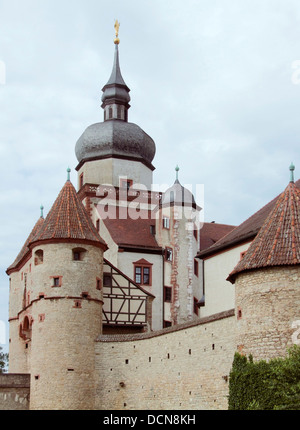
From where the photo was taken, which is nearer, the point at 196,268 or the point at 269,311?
the point at 269,311

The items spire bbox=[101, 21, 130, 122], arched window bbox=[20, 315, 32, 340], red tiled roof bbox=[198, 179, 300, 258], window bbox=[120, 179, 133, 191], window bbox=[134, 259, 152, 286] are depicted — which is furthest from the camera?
spire bbox=[101, 21, 130, 122]

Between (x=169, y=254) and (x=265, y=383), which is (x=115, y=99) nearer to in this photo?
(x=169, y=254)

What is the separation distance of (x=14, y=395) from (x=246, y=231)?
12.9m

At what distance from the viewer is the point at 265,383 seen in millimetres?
28969

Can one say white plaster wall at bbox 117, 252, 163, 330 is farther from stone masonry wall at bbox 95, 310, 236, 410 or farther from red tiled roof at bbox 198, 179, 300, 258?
stone masonry wall at bbox 95, 310, 236, 410

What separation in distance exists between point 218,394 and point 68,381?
9.84 meters

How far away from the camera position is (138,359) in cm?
4009

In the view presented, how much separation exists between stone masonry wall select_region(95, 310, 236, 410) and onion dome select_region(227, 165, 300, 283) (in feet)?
9.67

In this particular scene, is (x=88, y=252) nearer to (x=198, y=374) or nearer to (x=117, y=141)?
(x=198, y=374)

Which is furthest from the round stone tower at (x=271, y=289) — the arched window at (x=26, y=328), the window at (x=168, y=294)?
the window at (x=168, y=294)

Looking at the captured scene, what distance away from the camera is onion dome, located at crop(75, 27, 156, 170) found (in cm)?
6053

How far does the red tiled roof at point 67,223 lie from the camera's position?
43625 millimetres

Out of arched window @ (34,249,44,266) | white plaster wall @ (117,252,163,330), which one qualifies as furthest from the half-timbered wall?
arched window @ (34,249,44,266)

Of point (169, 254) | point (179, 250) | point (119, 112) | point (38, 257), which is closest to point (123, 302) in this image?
point (38, 257)
